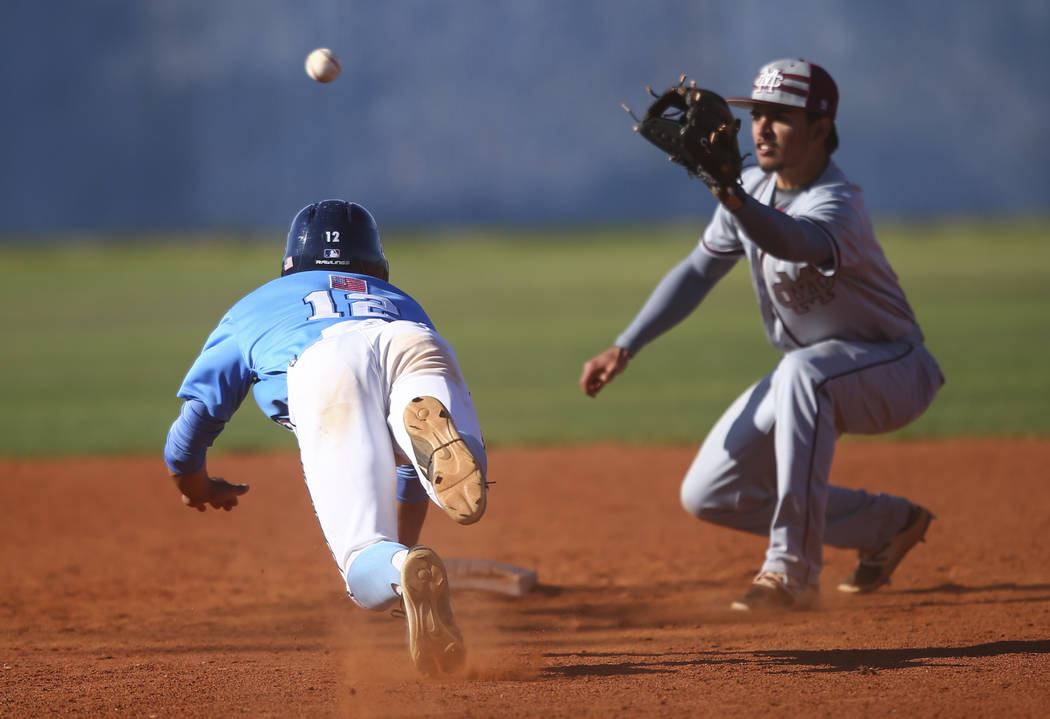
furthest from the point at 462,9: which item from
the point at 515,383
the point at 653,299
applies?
the point at 653,299

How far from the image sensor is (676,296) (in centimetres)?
427

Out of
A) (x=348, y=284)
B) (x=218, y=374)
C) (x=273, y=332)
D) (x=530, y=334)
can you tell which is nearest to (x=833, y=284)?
(x=348, y=284)

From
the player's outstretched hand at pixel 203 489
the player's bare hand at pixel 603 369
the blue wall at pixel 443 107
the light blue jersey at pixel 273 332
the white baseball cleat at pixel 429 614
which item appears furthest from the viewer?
the blue wall at pixel 443 107

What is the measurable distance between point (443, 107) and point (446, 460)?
80.7 feet

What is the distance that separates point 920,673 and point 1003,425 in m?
4.99

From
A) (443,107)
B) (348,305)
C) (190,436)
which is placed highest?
(443,107)

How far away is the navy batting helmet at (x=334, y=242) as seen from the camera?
3480mm

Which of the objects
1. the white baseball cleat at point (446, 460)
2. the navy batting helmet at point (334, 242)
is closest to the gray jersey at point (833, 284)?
the navy batting helmet at point (334, 242)

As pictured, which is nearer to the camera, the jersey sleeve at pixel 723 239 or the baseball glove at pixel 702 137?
the baseball glove at pixel 702 137

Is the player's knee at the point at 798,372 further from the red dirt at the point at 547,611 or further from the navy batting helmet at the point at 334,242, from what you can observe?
the navy batting helmet at the point at 334,242

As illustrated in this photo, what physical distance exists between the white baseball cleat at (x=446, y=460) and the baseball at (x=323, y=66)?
2061 millimetres

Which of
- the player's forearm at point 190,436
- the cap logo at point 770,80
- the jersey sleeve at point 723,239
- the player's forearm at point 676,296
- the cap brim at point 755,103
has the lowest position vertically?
the player's forearm at point 190,436

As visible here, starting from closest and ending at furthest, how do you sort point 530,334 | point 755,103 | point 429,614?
point 429,614
point 755,103
point 530,334

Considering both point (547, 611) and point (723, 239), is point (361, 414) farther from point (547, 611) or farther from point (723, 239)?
point (723, 239)
